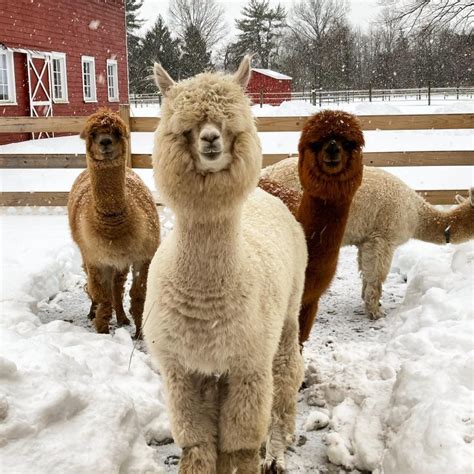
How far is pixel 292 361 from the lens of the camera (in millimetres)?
3240

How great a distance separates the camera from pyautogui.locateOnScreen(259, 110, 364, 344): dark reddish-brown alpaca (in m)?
3.64

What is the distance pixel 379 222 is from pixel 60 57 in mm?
16097

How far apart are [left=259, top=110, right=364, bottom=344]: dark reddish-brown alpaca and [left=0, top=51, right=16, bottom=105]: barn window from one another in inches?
561

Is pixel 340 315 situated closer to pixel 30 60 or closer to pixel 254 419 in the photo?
pixel 254 419

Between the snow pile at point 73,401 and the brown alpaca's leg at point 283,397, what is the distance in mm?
635

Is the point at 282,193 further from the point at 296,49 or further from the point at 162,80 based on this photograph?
the point at 296,49

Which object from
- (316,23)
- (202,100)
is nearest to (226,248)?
(202,100)

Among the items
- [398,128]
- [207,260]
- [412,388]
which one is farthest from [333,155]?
[398,128]

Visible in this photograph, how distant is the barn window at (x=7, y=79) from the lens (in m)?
16.0

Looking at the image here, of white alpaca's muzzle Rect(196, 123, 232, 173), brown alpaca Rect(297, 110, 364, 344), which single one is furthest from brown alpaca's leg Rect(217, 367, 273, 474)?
brown alpaca Rect(297, 110, 364, 344)

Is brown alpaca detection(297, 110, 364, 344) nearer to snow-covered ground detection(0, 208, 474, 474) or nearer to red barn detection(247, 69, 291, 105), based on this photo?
snow-covered ground detection(0, 208, 474, 474)

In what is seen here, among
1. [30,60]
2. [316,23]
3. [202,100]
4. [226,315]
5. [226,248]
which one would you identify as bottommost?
[226,315]

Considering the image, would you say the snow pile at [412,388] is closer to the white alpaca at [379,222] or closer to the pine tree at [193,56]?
the white alpaca at [379,222]

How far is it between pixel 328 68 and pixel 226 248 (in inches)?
1644
